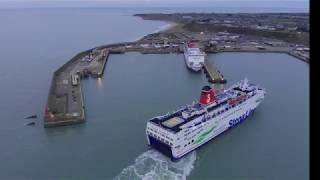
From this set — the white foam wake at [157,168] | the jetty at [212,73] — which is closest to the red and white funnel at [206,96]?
the white foam wake at [157,168]

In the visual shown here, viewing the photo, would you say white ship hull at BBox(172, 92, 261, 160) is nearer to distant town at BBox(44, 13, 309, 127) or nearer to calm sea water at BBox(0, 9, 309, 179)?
calm sea water at BBox(0, 9, 309, 179)

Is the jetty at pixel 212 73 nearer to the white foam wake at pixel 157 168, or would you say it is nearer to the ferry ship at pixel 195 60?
the ferry ship at pixel 195 60

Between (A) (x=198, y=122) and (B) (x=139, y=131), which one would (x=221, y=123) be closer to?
(A) (x=198, y=122)

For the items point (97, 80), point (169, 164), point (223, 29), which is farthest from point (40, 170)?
point (223, 29)

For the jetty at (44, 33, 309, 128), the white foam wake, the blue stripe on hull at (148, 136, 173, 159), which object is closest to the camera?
the white foam wake

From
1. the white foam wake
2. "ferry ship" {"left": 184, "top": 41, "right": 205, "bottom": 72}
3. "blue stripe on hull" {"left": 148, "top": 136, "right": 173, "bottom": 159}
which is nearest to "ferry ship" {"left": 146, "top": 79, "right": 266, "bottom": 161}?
"blue stripe on hull" {"left": 148, "top": 136, "right": 173, "bottom": 159}

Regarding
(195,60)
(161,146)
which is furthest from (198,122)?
(195,60)
